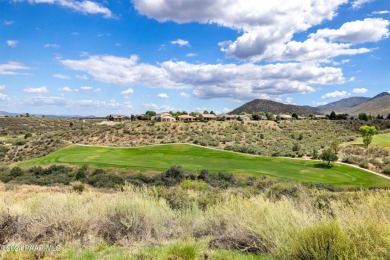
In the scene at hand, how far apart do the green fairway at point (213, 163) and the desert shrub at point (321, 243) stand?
2249cm

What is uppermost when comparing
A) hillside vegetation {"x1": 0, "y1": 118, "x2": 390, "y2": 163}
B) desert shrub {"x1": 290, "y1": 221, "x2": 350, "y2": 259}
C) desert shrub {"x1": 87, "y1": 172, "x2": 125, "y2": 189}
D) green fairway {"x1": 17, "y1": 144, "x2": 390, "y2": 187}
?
desert shrub {"x1": 290, "y1": 221, "x2": 350, "y2": 259}

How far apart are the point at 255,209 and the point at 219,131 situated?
58.1 metres

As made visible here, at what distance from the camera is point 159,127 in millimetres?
66250

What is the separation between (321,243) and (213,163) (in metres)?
28.6

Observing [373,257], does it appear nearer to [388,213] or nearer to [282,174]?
[388,213]

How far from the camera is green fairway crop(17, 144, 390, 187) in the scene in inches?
1078

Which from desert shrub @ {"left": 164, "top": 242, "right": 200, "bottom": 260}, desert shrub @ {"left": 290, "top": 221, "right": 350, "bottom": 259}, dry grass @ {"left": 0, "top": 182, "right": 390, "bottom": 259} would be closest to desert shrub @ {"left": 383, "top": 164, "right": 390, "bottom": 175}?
dry grass @ {"left": 0, "top": 182, "right": 390, "bottom": 259}

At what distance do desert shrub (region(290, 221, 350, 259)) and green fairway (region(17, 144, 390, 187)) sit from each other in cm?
2249

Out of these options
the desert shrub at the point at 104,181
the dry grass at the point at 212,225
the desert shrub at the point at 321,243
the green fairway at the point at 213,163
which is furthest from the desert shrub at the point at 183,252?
the green fairway at the point at 213,163

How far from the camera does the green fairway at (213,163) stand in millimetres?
27391

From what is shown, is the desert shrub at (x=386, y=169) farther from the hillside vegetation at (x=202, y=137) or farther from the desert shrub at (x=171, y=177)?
the desert shrub at (x=171, y=177)

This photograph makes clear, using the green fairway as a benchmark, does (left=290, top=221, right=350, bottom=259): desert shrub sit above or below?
above

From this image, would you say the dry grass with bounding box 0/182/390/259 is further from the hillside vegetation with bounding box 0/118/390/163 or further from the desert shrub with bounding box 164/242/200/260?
the hillside vegetation with bounding box 0/118/390/163

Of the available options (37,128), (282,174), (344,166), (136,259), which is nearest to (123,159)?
(282,174)
